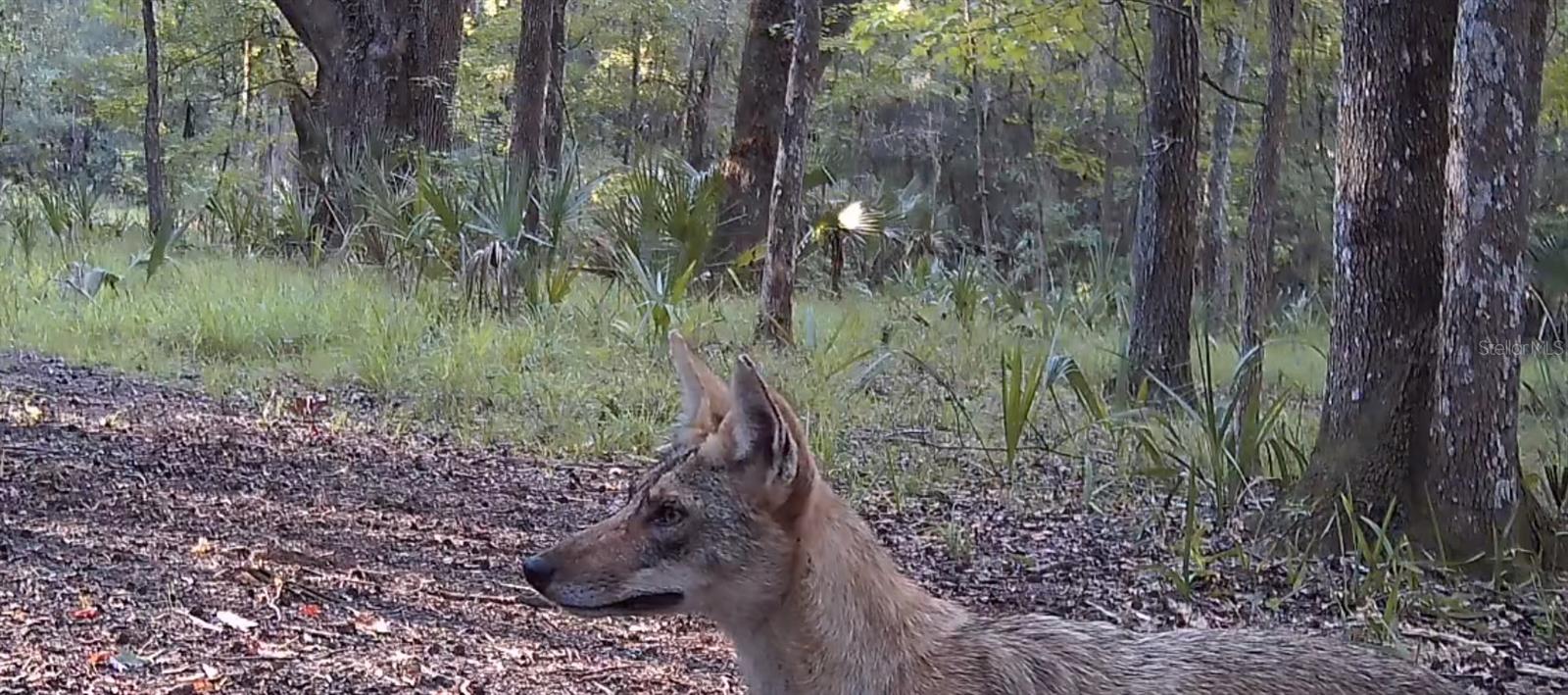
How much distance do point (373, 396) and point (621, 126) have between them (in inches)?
1066

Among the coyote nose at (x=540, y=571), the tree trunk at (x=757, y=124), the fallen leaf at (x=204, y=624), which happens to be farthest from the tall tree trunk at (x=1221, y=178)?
the coyote nose at (x=540, y=571)

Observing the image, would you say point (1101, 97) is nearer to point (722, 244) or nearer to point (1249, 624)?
point (722, 244)

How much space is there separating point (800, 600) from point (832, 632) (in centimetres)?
10

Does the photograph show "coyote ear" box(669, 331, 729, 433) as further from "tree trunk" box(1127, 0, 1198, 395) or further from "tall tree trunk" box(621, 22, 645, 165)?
"tall tree trunk" box(621, 22, 645, 165)

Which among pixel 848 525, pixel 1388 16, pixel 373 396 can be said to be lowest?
pixel 373 396

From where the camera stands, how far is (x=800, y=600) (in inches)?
126

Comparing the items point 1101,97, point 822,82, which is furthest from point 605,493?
point 1101,97

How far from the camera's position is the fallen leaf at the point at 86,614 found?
178 inches

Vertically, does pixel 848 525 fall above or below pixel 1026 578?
above

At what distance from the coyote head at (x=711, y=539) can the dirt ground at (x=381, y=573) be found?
1339 millimetres

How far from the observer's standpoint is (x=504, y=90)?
32938mm

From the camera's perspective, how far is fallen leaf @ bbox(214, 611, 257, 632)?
4590 millimetres

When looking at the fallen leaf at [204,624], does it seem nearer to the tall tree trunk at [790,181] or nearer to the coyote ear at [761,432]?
the coyote ear at [761,432]

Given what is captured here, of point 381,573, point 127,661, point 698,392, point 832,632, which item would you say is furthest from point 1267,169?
point 127,661
